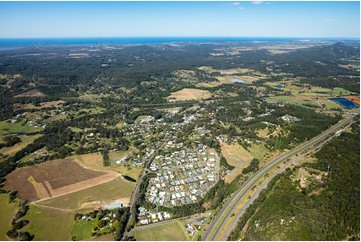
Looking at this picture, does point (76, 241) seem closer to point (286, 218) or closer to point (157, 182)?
point (157, 182)

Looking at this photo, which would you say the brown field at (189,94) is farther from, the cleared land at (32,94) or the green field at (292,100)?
the cleared land at (32,94)

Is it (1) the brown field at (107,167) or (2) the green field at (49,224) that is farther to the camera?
(1) the brown field at (107,167)

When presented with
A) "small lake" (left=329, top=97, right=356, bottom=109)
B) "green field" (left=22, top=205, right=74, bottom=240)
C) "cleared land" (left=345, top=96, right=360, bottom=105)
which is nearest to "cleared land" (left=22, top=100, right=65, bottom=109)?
"green field" (left=22, top=205, right=74, bottom=240)

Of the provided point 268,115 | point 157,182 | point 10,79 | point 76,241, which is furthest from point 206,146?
point 10,79

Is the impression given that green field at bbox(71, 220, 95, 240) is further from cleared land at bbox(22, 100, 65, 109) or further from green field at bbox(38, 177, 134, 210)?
cleared land at bbox(22, 100, 65, 109)

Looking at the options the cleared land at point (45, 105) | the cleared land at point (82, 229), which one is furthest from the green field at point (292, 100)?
the cleared land at point (82, 229)

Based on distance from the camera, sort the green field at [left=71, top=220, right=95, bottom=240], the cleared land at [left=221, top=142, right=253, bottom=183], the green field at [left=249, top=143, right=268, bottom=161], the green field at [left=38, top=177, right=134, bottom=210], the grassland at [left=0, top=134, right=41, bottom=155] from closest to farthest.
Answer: the green field at [left=71, top=220, right=95, bottom=240]
the green field at [left=38, top=177, right=134, bottom=210]
the cleared land at [left=221, top=142, right=253, bottom=183]
the green field at [left=249, top=143, right=268, bottom=161]
the grassland at [left=0, top=134, right=41, bottom=155]

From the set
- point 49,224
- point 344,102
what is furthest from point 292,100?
point 49,224
